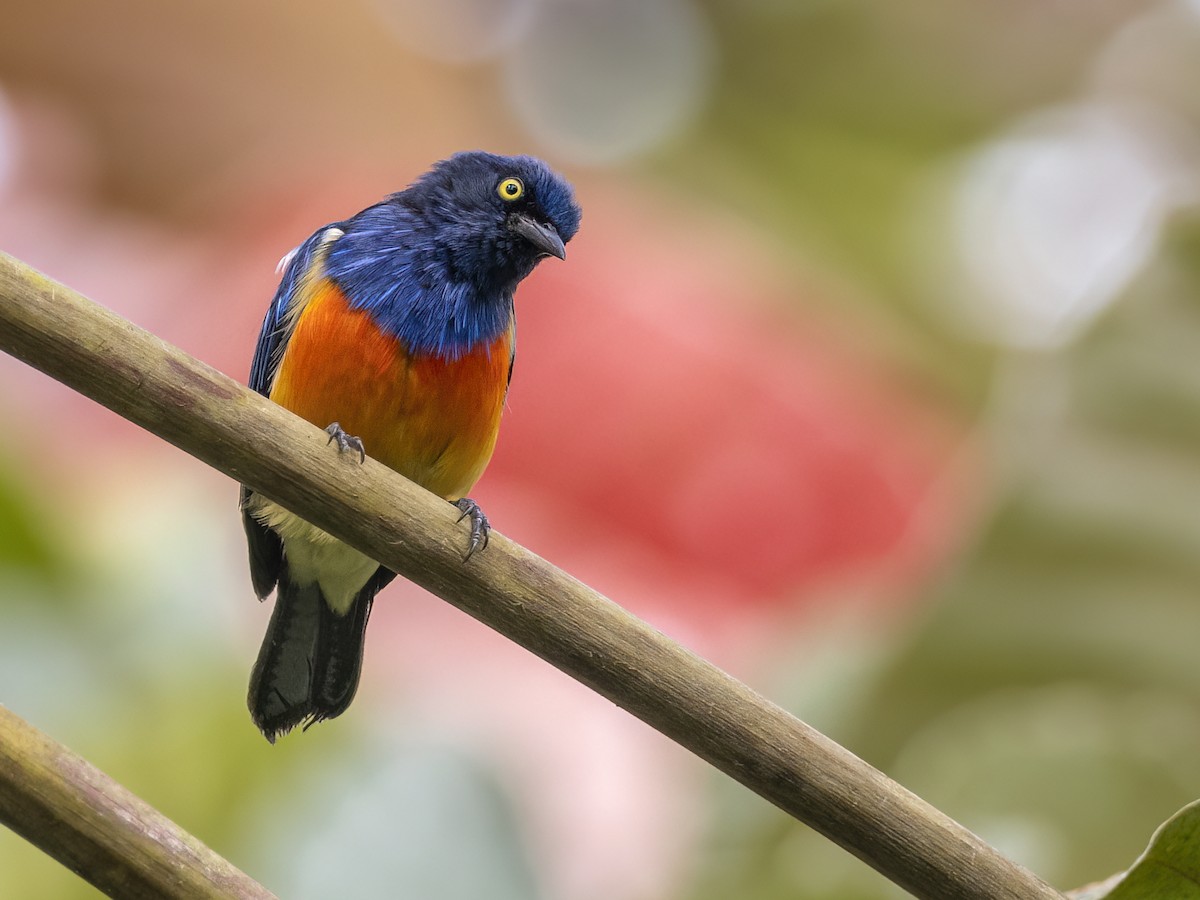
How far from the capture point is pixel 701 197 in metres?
7.43

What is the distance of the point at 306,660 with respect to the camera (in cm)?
249

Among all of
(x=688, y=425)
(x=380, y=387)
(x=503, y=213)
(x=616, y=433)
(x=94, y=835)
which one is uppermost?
(x=688, y=425)

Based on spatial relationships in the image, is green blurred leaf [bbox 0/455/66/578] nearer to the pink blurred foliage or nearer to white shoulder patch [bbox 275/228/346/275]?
the pink blurred foliage

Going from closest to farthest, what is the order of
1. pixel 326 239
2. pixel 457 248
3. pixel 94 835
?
pixel 94 835, pixel 457 248, pixel 326 239

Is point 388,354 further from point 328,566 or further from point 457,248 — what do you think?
point 328,566

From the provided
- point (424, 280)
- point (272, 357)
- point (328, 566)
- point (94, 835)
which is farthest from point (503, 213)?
point (94, 835)

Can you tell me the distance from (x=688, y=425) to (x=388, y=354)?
3294mm

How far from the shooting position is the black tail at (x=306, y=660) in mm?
2428

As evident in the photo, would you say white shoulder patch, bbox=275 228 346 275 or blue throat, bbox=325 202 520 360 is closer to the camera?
blue throat, bbox=325 202 520 360

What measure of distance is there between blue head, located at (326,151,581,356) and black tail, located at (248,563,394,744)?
62 centimetres

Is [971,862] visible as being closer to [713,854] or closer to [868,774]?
[868,774]

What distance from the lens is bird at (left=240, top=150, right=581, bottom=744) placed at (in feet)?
7.91

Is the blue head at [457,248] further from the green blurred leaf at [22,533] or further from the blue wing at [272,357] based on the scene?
the green blurred leaf at [22,533]

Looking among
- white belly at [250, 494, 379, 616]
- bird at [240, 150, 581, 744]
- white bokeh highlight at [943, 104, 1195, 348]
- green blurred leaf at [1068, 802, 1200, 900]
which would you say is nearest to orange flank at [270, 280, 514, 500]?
bird at [240, 150, 581, 744]
